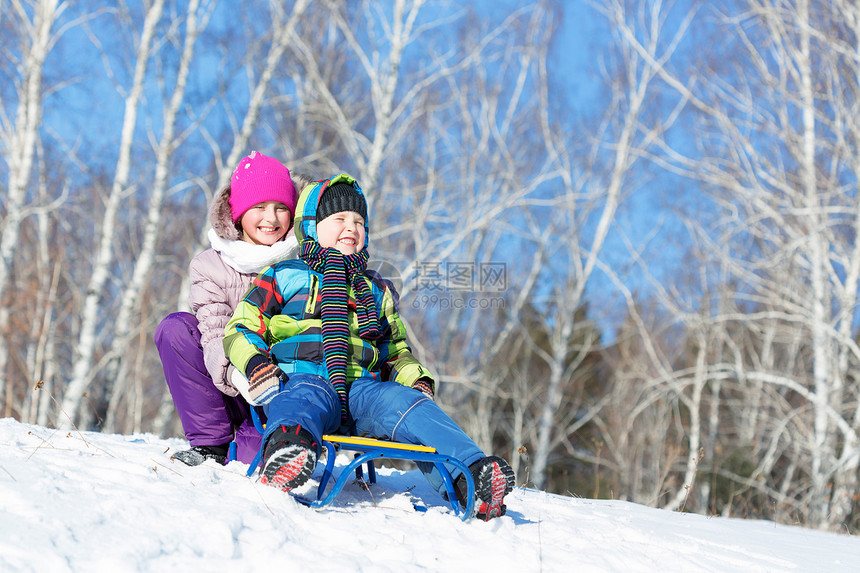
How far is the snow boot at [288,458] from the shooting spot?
1933 mm

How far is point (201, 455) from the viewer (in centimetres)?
256

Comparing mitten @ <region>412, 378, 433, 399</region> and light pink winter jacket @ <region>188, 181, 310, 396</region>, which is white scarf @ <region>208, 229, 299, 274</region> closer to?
light pink winter jacket @ <region>188, 181, 310, 396</region>

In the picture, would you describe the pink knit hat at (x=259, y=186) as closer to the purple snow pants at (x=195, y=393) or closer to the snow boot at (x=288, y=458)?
the purple snow pants at (x=195, y=393)

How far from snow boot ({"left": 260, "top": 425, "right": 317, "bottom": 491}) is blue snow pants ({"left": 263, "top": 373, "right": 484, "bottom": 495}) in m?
0.04

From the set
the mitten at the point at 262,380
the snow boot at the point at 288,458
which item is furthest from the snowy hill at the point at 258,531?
the mitten at the point at 262,380

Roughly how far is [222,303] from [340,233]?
55 centimetres

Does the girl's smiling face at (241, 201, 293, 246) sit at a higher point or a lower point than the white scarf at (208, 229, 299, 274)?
higher

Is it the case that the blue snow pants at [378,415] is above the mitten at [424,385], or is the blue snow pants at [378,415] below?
below

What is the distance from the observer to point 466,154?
34.9ft

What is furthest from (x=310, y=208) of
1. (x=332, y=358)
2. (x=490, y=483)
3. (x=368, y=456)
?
(x=490, y=483)

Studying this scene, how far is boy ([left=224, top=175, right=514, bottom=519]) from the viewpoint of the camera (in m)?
2.09

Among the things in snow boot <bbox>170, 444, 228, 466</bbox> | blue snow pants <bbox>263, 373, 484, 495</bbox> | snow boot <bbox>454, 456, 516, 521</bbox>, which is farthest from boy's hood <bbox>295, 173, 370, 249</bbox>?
snow boot <bbox>454, 456, 516, 521</bbox>

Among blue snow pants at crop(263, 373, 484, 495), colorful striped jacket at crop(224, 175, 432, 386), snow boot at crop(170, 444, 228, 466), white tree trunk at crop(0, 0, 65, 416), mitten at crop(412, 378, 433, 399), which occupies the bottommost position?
snow boot at crop(170, 444, 228, 466)

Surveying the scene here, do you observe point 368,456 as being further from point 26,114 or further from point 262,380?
point 26,114
